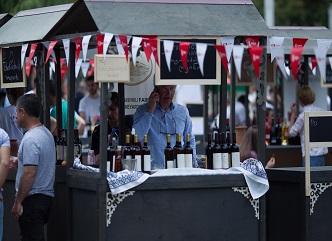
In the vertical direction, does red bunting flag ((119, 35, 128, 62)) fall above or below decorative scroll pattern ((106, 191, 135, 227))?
above

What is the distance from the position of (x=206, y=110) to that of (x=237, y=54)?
7.16 metres

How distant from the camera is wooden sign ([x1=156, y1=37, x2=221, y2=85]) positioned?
9.28 meters

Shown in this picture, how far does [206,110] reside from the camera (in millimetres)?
15867

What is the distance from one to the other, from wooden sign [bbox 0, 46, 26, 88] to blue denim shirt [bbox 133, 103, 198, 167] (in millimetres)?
1362

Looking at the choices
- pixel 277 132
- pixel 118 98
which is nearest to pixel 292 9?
pixel 277 132

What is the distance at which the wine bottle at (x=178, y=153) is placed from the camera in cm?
950

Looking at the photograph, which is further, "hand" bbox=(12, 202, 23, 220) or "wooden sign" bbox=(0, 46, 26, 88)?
"wooden sign" bbox=(0, 46, 26, 88)

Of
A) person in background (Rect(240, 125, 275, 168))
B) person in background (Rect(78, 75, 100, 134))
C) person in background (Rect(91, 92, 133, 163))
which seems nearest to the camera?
person in background (Rect(91, 92, 133, 163))

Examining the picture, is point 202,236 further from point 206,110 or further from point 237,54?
point 206,110

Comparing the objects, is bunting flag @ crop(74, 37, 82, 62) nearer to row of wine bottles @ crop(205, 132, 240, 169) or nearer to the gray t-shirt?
the gray t-shirt

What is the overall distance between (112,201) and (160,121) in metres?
1.70

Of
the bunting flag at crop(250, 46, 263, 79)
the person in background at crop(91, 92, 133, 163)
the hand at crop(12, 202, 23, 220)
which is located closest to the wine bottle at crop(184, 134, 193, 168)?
the bunting flag at crop(250, 46, 263, 79)

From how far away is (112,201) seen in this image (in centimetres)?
906

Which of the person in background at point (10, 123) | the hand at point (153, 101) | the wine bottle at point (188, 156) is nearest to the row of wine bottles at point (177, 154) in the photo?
the wine bottle at point (188, 156)
